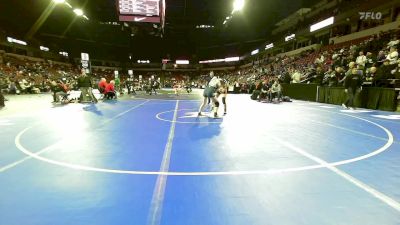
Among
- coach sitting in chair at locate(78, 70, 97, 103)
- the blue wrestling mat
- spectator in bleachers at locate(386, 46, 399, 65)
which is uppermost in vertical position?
spectator in bleachers at locate(386, 46, 399, 65)

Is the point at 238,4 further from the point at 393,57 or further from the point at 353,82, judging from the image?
the point at 353,82

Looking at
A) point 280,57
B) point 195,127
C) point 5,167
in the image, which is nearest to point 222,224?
point 5,167

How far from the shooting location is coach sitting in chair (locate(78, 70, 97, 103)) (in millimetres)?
16984

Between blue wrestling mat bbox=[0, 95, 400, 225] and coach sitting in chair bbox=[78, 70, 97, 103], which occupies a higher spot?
coach sitting in chair bbox=[78, 70, 97, 103]

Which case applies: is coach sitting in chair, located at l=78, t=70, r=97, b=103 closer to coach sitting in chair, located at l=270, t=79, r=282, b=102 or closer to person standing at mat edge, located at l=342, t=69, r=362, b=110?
coach sitting in chair, located at l=270, t=79, r=282, b=102

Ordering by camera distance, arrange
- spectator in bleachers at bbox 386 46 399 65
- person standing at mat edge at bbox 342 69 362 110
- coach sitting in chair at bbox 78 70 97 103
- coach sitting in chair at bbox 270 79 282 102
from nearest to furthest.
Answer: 1. person standing at mat edge at bbox 342 69 362 110
2. spectator in bleachers at bbox 386 46 399 65
3. coach sitting in chair at bbox 78 70 97 103
4. coach sitting in chair at bbox 270 79 282 102

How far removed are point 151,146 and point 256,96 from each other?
16.6 m

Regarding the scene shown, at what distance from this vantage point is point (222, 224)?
2.98 m

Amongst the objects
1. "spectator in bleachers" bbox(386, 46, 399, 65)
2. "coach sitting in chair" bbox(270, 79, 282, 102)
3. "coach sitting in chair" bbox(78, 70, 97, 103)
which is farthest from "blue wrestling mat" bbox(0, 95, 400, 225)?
"coach sitting in chair" bbox(270, 79, 282, 102)

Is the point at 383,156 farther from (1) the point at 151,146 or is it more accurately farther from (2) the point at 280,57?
(2) the point at 280,57

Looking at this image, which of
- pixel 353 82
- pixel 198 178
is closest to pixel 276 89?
pixel 353 82

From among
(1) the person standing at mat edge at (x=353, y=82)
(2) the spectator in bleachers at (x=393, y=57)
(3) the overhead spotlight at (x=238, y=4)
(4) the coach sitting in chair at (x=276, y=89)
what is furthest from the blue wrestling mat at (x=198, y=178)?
(3) the overhead spotlight at (x=238, y=4)

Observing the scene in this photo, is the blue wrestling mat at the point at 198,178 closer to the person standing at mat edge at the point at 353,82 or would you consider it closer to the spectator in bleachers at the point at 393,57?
the person standing at mat edge at the point at 353,82

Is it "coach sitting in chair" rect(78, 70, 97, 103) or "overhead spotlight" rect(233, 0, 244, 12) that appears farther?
"overhead spotlight" rect(233, 0, 244, 12)
